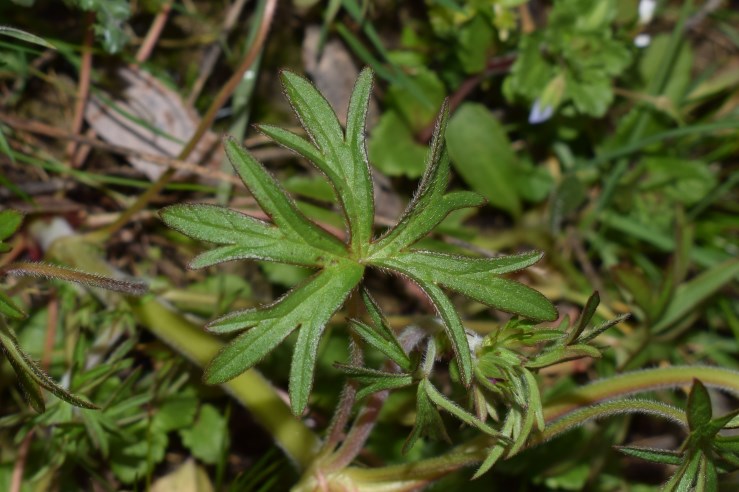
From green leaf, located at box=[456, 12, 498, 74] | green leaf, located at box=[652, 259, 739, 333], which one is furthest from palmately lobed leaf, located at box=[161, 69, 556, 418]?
green leaf, located at box=[652, 259, 739, 333]

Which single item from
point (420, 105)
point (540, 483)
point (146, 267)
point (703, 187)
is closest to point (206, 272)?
point (146, 267)

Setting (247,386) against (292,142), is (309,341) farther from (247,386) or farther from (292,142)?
(247,386)

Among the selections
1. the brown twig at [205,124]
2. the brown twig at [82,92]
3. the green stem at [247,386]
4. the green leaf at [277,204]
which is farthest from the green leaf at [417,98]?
the green leaf at [277,204]

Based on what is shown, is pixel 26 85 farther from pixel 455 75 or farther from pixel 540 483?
pixel 540 483

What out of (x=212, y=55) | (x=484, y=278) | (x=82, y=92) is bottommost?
(x=484, y=278)

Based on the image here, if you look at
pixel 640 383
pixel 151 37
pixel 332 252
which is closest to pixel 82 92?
pixel 151 37

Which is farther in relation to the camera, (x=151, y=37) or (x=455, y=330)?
(x=151, y=37)

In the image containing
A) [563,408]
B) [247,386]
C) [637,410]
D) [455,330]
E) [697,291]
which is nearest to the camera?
[455,330]
